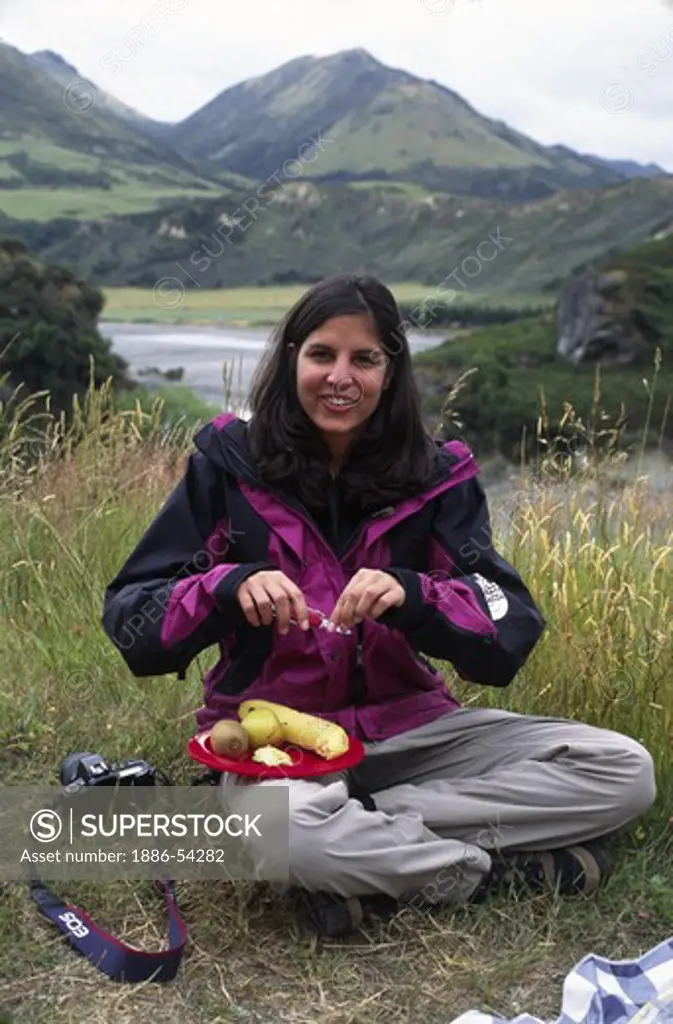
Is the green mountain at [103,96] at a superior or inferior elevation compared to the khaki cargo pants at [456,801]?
superior

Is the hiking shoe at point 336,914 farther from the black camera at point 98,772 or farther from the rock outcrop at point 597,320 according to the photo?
the rock outcrop at point 597,320

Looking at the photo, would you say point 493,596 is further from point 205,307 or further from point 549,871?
point 205,307

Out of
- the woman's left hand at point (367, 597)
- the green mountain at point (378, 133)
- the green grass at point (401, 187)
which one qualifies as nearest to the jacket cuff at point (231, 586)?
the woman's left hand at point (367, 597)

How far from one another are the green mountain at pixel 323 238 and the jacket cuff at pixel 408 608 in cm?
694

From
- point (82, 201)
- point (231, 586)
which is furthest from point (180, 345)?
point (231, 586)

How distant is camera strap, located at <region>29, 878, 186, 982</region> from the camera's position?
6.69 ft

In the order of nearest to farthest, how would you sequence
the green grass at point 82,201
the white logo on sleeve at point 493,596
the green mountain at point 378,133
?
the white logo on sleeve at point 493,596 → the green grass at point 82,201 → the green mountain at point 378,133

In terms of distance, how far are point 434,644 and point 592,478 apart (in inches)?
68.9

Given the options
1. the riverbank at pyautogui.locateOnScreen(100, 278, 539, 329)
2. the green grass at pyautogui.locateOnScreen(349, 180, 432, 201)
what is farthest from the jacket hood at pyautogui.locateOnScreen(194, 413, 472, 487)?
the green grass at pyautogui.locateOnScreen(349, 180, 432, 201)

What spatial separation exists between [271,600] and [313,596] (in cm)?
18

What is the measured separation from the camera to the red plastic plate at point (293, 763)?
219cm

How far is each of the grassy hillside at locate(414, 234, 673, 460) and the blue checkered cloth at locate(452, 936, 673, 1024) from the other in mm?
1398

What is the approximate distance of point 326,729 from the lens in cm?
223

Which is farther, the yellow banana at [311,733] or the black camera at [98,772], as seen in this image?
the black camera at [98,772]
